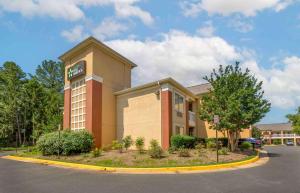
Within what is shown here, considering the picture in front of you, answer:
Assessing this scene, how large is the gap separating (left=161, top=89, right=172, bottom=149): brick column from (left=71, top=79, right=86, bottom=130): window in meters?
7.28

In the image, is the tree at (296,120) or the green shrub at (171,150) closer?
the green shrub at (171,150)

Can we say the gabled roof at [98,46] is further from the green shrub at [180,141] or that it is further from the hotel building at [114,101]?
the green shrub at [180,141]

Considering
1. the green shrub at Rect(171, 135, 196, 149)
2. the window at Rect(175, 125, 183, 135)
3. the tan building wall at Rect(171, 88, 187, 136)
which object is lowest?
the green shrub at Rect(171, 135, 196, 149)

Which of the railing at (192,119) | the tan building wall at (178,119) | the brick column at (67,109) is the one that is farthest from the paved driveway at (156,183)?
the railing at (192,119)

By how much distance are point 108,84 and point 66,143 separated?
7739 mm

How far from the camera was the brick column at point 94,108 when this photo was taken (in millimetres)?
26156

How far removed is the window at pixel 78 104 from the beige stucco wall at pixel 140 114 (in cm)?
327

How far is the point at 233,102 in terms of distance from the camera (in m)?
22.2

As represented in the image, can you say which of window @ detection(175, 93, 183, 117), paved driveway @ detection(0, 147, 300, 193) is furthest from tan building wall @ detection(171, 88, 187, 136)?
paved driveway @ detection(0, 147, 300, 193)

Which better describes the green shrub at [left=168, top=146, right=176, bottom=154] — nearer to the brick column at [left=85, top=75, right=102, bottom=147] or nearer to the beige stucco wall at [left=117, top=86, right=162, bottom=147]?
the beige stucco wall at [left=117, top=86, right=162, bottom=147]

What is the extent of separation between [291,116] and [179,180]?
6070 centimetres

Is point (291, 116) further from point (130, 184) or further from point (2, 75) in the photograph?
point (130, 184)

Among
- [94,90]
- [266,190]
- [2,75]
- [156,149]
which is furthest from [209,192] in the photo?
[2,75]

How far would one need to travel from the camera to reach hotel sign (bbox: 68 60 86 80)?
90.5 feet
